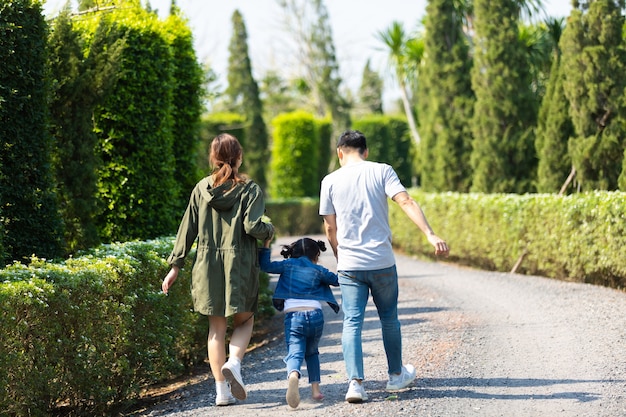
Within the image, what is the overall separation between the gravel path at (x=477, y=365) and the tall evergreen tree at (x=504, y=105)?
7.54 meters

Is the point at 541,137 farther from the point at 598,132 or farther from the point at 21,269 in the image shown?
the point at 21,269

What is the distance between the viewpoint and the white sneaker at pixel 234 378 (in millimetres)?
5637

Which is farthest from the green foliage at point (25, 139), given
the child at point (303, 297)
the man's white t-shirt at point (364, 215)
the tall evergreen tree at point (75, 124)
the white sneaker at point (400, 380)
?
the white sneaker at point (400, 380)

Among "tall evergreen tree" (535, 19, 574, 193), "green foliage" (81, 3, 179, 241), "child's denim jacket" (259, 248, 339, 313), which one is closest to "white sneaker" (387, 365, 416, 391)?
"child's denim jacket" (259, 248, 339, 313)

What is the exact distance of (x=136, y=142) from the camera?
9.73m

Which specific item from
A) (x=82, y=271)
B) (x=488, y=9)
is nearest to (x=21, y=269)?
(x=82, y=271)

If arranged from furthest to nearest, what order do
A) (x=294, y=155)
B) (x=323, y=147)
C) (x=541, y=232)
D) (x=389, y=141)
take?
(x=389, y=141)
(x=323, y=147)
(x=294, y=155)
(x=541, y=232)

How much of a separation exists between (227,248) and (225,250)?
24mm

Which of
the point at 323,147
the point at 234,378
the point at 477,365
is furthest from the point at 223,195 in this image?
the point at 323,147

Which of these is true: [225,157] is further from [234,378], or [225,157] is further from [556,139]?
[556,139]

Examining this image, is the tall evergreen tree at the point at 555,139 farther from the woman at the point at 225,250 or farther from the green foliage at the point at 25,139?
the woman at the point at 225,250

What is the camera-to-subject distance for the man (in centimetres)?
568

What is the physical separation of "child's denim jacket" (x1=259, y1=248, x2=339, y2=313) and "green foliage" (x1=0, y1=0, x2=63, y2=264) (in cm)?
222

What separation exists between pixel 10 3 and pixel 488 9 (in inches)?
563
